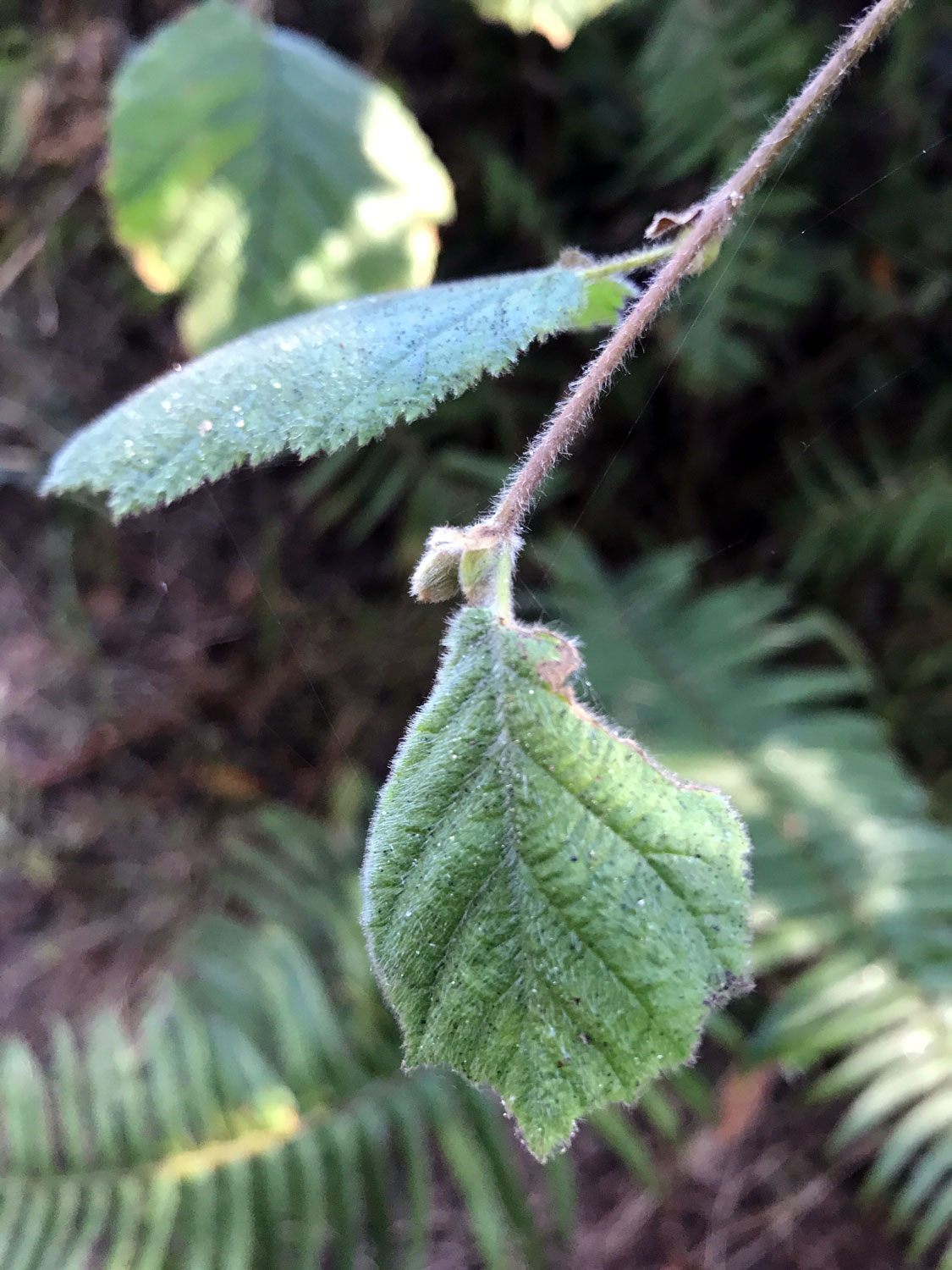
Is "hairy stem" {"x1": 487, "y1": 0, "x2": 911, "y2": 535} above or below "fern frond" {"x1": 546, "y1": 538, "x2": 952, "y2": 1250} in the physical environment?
above

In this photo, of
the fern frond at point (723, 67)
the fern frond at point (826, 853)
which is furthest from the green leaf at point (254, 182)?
the fern frond at point (826, 853)

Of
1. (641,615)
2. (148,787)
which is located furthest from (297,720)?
(641,615)

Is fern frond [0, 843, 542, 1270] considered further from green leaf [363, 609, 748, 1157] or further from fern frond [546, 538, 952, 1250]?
green leaf [363, 609, 748, 1157]

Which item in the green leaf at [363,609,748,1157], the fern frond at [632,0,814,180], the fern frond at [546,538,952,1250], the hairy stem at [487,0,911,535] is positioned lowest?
the fern frond at [546,538,952,1250]

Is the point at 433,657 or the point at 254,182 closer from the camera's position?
the point at 254,182

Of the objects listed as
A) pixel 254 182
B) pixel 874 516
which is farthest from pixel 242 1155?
pixel 874 516

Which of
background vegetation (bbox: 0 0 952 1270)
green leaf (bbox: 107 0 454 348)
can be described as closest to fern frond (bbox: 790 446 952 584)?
background vegetation (bbox: 0 0 952 1270)

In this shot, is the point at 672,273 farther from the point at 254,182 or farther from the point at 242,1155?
the point at 242,1155
